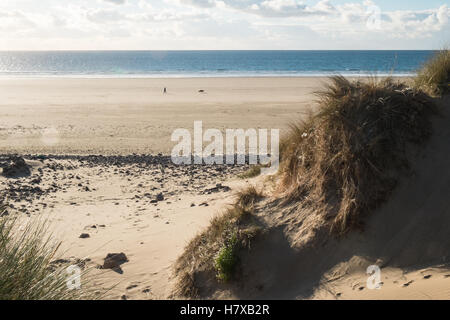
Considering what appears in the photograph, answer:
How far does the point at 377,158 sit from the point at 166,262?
3.50 metres

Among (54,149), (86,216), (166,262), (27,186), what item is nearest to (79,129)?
(54,149)

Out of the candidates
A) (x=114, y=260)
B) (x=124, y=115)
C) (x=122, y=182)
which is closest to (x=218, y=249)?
(x=114, y=260)

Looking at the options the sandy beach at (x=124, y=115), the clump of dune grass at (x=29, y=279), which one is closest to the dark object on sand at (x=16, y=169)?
the sandy beach at (x=124, y=115)

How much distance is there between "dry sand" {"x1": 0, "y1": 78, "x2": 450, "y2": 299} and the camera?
536cm

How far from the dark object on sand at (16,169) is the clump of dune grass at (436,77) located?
32.5ft

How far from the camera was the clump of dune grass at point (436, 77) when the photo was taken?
22.9ft

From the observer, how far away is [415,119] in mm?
6320

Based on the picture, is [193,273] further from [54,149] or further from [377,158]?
[54,149]

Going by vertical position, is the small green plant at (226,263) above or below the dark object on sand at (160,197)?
above

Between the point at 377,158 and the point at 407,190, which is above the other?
the point at 377,158

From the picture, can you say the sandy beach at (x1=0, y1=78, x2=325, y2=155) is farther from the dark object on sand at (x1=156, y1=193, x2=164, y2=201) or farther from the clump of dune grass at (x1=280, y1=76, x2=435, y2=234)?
the clump of dune grass at (x1=280, y1=76, x2=435, y2=234)
